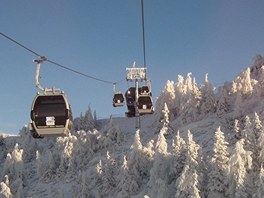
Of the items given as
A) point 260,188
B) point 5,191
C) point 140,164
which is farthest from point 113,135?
point 260,188

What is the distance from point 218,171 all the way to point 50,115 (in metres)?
38.5

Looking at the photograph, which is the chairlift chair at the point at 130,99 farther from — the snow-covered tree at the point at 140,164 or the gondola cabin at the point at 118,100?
the snow-covered tree at the point at 140,164

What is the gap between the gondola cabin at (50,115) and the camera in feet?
56.1

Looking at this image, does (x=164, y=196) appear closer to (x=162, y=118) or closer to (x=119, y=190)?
(x=119, y=190)

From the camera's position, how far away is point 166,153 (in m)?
65.5

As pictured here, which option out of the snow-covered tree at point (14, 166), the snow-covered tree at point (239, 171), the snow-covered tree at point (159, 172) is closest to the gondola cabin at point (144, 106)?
the snow-covered tree at point (239, 171)

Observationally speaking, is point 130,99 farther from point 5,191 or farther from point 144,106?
point 5,191

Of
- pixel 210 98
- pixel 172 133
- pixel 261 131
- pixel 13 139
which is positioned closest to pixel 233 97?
pixel 210 98

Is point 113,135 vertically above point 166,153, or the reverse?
point 113,135

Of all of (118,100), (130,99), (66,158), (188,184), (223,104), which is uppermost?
(223,104)

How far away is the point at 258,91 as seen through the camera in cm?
9169

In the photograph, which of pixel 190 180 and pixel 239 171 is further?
pixel 190 180

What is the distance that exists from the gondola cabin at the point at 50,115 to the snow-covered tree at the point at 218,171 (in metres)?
37.1

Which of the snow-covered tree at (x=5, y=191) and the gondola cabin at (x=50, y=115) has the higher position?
the gondola cabin at (x=50, y=115)
